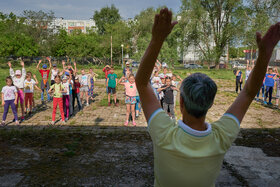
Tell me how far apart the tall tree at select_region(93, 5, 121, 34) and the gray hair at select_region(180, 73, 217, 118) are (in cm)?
7431

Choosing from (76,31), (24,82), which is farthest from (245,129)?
(76,31)

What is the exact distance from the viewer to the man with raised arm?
134cm

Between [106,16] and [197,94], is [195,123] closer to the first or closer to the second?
[197,94]

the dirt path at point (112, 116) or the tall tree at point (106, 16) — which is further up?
the tall tree at point (106, 16)

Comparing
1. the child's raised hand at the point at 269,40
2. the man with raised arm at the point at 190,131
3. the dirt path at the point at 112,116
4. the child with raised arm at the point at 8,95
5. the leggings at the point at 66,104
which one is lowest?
the dirt path at the point at 112,116

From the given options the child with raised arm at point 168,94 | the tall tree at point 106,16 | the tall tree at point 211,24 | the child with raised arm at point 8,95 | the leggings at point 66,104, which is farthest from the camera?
the tall tree at point 106,16

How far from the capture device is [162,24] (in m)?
1.25

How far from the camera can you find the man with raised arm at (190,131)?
1.34 metres

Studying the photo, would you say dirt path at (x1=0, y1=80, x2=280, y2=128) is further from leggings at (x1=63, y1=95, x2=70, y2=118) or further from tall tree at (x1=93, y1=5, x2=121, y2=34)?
tall tree at (x1=93, y1=5, x2=121, y2=34)

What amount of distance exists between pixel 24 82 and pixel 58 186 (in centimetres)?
642

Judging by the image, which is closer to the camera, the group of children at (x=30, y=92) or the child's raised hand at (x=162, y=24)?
the child's raised hand at (x=162, y=24)

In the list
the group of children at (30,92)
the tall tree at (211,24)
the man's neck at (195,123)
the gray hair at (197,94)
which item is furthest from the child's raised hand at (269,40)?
the tall tree at (211,24)

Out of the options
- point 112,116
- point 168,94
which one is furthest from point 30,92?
point 168,94

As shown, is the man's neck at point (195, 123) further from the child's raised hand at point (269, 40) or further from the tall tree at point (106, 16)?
the tall tree at point (106, 16)
